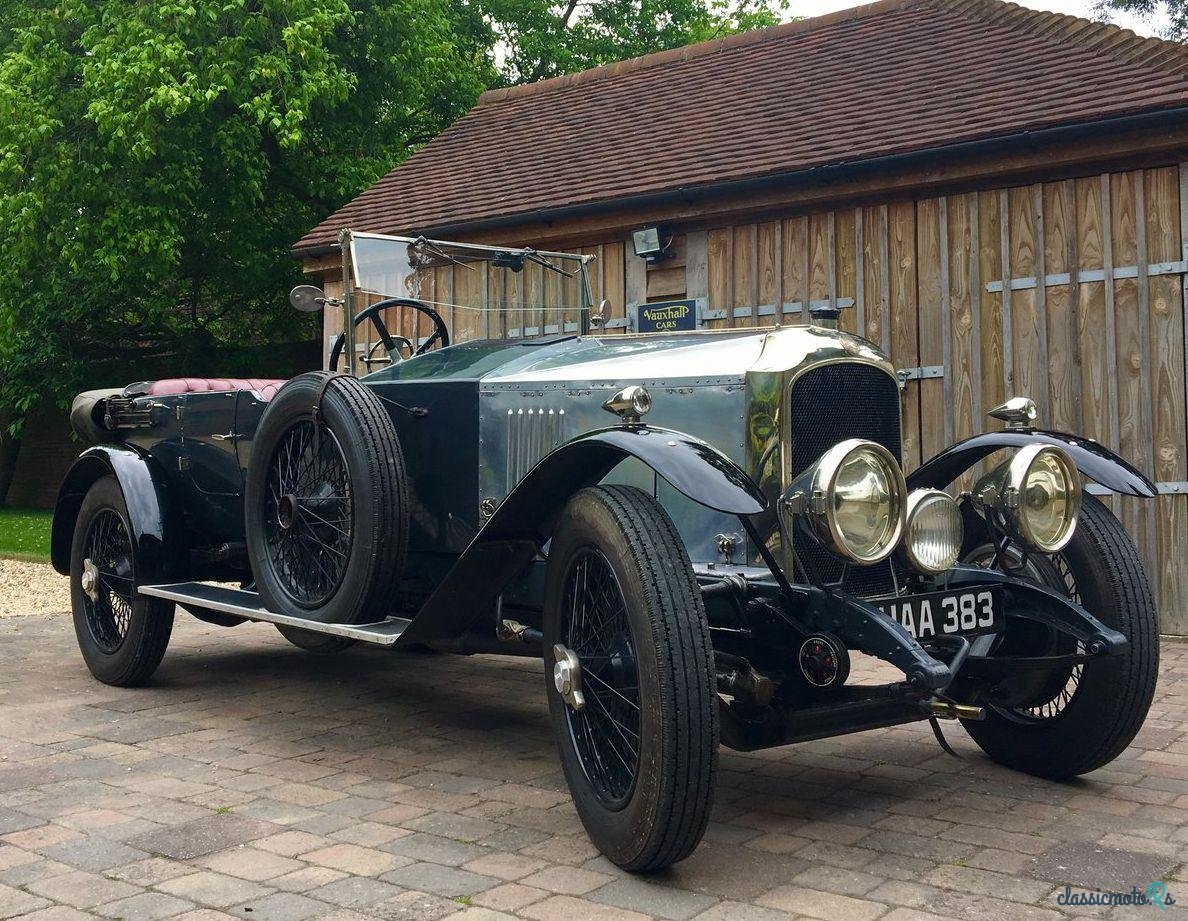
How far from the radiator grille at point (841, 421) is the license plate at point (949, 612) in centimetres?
25

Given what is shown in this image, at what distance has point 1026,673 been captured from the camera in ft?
12.2

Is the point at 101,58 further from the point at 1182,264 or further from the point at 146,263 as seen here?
the point at 1182,264

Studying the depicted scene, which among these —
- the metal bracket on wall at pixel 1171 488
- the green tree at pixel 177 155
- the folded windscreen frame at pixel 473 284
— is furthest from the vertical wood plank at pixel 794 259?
the green tree at pixel 177 155

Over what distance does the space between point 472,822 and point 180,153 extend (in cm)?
1304

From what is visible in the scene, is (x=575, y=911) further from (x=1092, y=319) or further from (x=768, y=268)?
(x=768, y=268)

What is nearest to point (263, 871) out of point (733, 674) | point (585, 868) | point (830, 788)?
point (585, 868)

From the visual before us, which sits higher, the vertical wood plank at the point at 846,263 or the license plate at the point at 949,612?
the vertical wood plank at the point at 846,263

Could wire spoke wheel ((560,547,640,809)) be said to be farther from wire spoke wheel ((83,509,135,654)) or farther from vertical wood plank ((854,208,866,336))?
vertical wood plank ((854,208,866,336))

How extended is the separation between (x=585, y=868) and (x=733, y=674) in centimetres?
68

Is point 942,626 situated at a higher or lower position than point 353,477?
lower

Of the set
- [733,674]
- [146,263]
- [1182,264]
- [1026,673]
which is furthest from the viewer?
[146,263]

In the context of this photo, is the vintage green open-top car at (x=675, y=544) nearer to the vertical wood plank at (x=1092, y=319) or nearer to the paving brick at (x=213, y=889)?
the paving brick at (x=213, y=889)

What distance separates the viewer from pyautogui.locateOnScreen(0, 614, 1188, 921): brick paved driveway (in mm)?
2918

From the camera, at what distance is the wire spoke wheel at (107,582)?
5.77 metres
